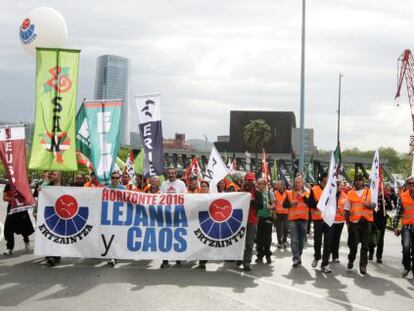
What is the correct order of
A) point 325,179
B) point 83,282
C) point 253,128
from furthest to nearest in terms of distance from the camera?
point 253,128 < point 325,179 < point 83,282

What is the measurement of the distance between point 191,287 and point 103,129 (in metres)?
5.14

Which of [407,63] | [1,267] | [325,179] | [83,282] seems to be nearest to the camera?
[83,282]

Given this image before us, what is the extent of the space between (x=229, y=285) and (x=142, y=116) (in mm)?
4993

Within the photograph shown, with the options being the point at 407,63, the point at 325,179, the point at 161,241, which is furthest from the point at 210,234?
the point at 407,63

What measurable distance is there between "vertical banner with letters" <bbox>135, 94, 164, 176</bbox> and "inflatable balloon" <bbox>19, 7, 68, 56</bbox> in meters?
3.04

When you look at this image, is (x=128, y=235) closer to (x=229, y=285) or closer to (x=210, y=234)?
(x=210, y=234)

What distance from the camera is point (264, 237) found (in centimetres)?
1131

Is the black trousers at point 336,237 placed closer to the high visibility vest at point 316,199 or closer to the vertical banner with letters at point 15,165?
the high visibility vest at point 316,199

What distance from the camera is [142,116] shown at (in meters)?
12.3

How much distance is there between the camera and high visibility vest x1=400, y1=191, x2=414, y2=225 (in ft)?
32.9

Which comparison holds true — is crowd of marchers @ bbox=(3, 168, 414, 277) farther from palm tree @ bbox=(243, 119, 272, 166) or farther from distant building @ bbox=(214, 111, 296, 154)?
distant building @ bbox=(214, 111, 296, 154)

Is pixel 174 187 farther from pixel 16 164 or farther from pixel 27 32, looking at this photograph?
pixel 27 32

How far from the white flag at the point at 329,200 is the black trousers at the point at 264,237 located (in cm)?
158

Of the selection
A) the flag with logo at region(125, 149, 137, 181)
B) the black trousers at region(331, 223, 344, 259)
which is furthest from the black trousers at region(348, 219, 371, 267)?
the flag with logo at region(125, 149, 137, 181)
